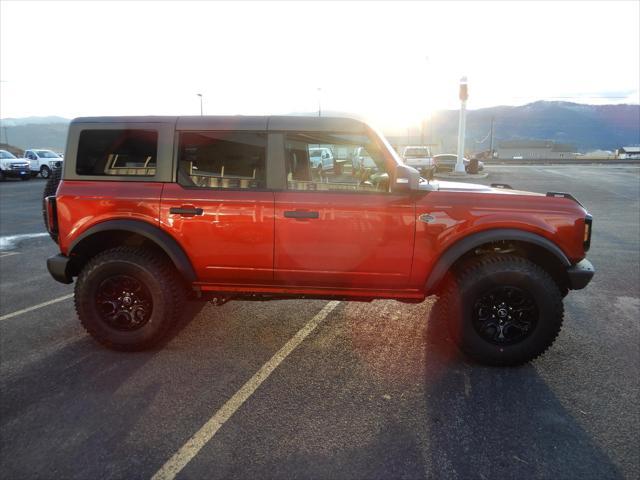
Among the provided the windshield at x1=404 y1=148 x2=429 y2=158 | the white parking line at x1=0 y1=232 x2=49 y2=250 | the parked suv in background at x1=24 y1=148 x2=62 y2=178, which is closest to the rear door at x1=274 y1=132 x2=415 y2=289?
the white parking line at x1=0 y1=232 x2=49 y2=250

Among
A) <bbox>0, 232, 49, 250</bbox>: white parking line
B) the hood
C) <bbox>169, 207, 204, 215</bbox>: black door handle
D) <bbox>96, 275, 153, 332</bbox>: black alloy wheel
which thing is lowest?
<bbox>0, 232, 49, 250</bbox>: white parking line

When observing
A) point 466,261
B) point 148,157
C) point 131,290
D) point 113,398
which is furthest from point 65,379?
point 466,261

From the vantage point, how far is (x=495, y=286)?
140 inches

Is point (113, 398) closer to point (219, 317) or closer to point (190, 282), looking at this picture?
point (190, 282)

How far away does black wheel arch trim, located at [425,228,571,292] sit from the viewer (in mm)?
3521

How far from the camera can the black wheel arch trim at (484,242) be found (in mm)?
3521

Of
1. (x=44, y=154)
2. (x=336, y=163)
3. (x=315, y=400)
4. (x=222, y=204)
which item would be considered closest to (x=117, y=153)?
(x=222, y=204)

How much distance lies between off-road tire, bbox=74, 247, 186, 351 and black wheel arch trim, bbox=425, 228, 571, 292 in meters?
2.30

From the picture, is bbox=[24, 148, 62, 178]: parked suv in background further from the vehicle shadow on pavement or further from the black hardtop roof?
the vehicle shadow on pavement

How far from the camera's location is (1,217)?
11.8 m

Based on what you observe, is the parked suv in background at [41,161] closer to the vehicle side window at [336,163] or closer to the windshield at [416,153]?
the windshield at [416,153]

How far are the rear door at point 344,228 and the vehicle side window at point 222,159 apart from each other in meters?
0.25

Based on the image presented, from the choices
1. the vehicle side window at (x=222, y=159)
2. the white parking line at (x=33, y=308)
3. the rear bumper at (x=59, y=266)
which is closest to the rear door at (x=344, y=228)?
the vehicle side window at (x=222, y=159)

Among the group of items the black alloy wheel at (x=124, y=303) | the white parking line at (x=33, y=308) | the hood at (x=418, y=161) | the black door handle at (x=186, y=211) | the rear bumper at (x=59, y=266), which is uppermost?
the hood at (x=418, y=161)
